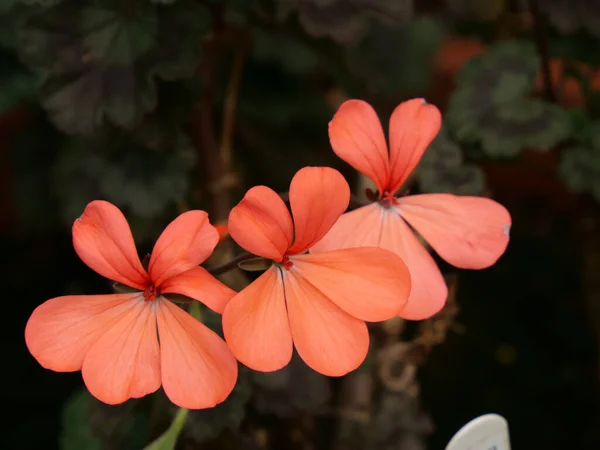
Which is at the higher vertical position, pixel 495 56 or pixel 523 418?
pixel 495 56

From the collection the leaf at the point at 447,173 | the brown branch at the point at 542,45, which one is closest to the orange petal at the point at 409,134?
the leaf at the point at 447,173

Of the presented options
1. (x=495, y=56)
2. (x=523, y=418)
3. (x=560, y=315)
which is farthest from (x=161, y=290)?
(x=560, y=315)

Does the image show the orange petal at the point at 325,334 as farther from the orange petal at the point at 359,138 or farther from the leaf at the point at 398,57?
the leaf at the point at 398,57

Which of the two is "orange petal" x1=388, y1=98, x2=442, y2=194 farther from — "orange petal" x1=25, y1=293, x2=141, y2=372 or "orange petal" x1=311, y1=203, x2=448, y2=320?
"orange petal" x1=25, y1=293, x2=141, y2=372

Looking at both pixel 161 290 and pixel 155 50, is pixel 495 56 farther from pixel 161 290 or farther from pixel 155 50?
pixel 161 290

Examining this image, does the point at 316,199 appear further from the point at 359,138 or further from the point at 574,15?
the point at 574,15

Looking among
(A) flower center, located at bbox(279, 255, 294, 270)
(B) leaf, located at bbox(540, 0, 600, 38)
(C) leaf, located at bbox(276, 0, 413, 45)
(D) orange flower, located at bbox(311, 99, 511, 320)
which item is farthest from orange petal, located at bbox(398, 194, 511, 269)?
(B) leaf, located at bbox(540, 0, 600, 38)
